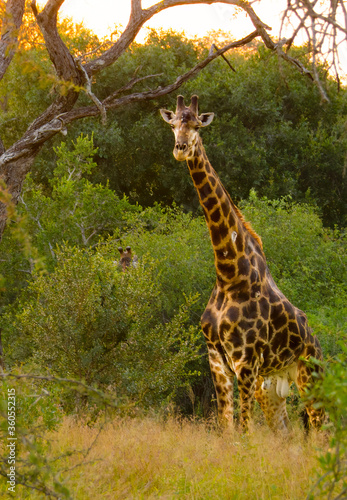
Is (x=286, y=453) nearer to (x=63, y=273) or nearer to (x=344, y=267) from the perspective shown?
(x=63, y=273)

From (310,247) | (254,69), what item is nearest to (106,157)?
(254,69)

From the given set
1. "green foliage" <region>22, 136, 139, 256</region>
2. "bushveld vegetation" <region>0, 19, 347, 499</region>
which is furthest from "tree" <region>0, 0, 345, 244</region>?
"green foliage" <region>22, 136, 139, 256</region>

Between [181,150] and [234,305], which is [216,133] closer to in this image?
[234,305]

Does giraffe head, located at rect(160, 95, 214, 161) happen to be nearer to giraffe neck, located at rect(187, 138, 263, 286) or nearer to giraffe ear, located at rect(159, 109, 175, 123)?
giraffe neck, located at rect(187, 138, 263, 286)

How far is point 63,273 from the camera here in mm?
8898

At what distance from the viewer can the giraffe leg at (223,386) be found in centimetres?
672

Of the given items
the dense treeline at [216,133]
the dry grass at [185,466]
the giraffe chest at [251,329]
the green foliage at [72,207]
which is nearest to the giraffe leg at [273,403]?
the giraffe chest at [251,329]

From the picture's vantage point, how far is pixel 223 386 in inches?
265

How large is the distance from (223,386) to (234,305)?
0.93 metres

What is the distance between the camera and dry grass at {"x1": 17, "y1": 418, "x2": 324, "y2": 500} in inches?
186

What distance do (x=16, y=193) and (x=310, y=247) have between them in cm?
816

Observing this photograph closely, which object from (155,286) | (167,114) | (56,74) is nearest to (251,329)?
(167,114)

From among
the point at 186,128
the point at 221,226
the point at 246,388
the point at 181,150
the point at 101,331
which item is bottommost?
the point at 246,388

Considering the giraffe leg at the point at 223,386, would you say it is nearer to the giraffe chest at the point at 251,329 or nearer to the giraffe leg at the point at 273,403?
the giraffe chest at the point at 251,329
